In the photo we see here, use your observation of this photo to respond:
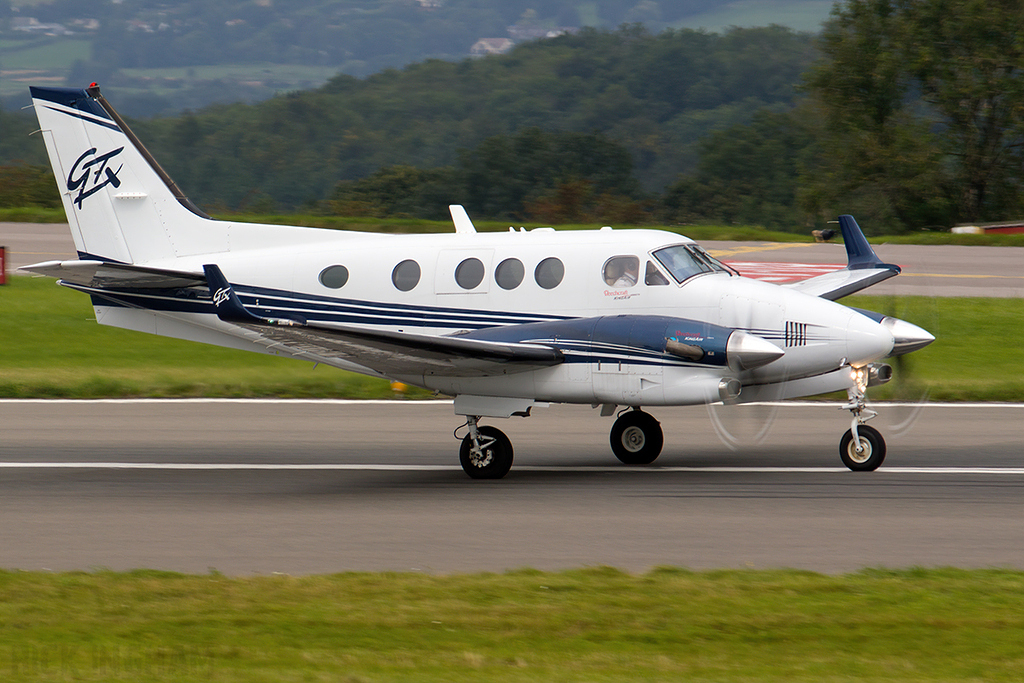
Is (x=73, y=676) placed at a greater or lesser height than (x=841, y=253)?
lesser

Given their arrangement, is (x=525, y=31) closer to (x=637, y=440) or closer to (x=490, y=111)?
(x=490, y=111)

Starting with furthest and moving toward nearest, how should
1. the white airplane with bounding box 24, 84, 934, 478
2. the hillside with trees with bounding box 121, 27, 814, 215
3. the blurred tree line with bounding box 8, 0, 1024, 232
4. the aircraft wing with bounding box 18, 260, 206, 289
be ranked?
the hillside with trees with bounding box 121, 27, 814, 215 → the blurred tree line with bounding box 8, 0, 1024, 232 → the aircraft wing with bounding box 18, 260, 206, 289 → the white airplane with bounding box 24, 84, 934, 478

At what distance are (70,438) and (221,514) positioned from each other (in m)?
5.37

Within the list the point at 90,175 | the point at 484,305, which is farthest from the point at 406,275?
the point at 90,175

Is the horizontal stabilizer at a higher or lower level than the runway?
higher

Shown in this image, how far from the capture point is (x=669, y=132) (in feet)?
251

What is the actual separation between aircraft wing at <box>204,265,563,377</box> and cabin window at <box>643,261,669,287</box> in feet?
4.50

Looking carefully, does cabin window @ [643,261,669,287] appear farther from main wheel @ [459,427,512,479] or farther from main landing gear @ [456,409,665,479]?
main wheel @ [459,427,512,479]

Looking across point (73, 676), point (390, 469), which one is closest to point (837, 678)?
point (73, 676)

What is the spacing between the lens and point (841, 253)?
3141 centimetres

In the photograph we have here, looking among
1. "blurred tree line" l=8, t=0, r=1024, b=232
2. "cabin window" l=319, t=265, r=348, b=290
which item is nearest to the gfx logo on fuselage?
"cabin window" l=319, t=265, r=348, b=290

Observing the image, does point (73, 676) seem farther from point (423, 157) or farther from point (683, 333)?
point (423, 157)

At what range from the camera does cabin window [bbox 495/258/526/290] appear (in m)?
13.4

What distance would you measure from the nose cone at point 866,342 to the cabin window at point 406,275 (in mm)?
5298
